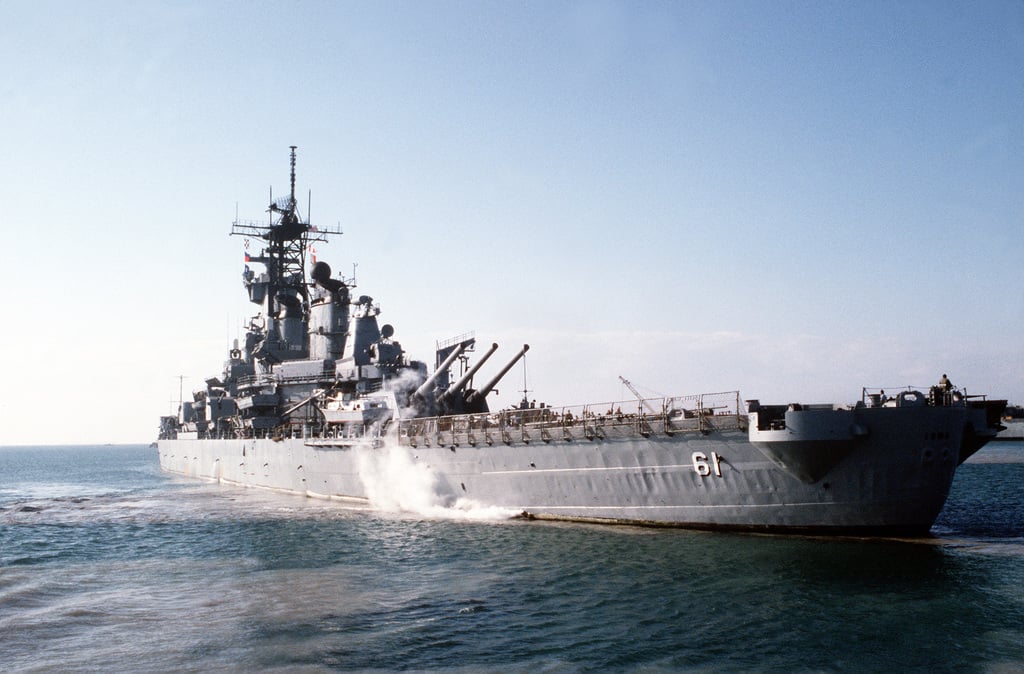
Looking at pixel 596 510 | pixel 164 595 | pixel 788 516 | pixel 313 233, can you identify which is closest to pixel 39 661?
pixel 164 595

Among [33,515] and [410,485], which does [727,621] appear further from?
[33,515]

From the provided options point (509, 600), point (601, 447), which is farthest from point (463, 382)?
point (509, 600)

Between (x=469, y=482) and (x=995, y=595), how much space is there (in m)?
20.5

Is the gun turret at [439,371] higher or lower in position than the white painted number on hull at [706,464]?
higher

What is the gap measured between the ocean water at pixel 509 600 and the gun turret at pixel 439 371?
9361 mm

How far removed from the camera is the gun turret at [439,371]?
40.1 meters

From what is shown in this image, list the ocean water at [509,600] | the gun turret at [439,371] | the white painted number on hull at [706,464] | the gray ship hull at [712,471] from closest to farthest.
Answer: the ocean water at [509,600] → the gray ship hull at [712,471] → the white painted number on hull at [706,464] → the gun turret at [439,371]

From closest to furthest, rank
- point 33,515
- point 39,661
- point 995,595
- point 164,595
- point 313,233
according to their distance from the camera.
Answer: point 39,661 → point 995,595 → point 164,595 → point 33,515 → point 313,233

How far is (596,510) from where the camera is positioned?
2941 centimetres

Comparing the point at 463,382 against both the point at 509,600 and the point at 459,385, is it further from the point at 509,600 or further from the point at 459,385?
the point at 509,600

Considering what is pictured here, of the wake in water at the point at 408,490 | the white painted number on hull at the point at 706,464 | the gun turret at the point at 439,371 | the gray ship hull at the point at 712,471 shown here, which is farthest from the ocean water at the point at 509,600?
the gun turret at the point at 439,371

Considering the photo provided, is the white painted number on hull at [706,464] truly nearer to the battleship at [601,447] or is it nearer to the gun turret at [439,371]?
the battleship at [601,447]

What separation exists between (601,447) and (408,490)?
12133mm

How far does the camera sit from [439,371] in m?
40.1
